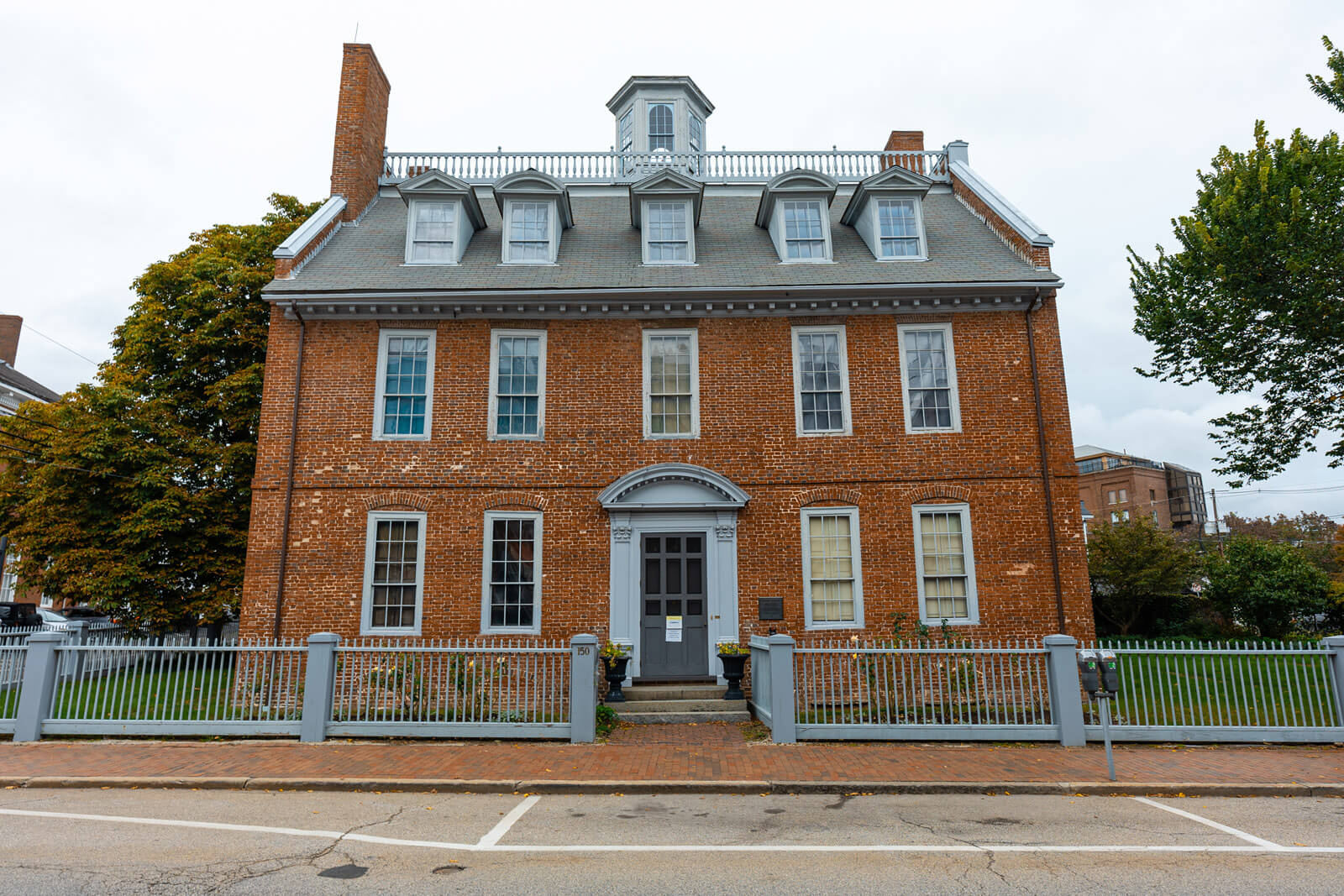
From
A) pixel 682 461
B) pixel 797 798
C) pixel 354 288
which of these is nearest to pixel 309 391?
pixel 354 288

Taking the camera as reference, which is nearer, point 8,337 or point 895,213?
point 895,213

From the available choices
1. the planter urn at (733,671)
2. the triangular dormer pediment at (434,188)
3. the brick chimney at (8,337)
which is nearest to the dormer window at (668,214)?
the triangular dormer pediment at (434,188)

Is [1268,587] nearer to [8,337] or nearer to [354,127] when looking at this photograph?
[354,127]

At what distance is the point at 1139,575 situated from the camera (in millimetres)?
24922

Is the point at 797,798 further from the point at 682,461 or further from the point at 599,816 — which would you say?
the point at 682,461

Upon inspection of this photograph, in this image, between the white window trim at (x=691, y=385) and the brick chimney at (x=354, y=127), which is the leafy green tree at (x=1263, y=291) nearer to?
the white window trim at (x=691, y=385)

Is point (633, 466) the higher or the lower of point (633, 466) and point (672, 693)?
the higher

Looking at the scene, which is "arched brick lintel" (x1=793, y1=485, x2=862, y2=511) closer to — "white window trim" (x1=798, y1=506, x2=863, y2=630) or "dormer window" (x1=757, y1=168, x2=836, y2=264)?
"white window trim" (x1=798, y1=506, x2=863, y2=630)

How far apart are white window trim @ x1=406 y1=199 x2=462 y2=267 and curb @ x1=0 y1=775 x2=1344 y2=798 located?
9690 mm

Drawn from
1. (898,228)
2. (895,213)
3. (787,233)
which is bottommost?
(787,233)

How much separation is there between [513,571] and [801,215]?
9.05 m

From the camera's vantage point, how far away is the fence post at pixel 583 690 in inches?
385

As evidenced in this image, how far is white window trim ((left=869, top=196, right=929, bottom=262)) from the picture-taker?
14.5 m

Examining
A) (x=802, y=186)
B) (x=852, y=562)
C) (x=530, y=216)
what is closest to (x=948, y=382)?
(x=852, y=562)
